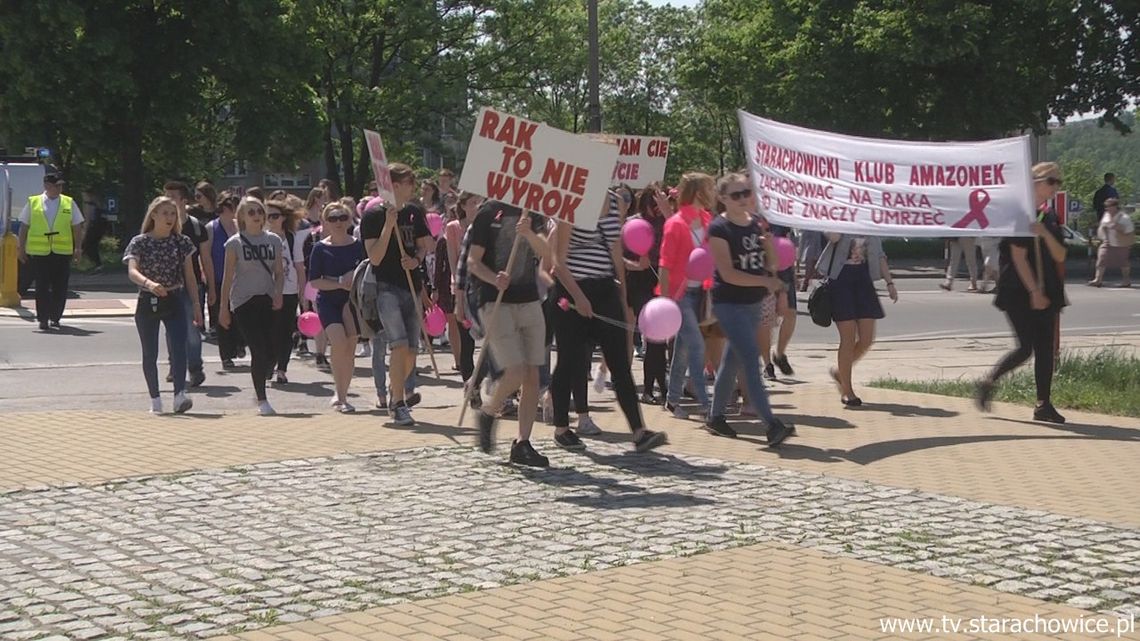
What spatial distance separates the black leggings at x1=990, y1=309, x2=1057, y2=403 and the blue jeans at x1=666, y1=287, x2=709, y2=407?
220cm

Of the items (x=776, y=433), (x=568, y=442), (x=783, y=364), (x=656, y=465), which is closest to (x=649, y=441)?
(x=656, y=465)

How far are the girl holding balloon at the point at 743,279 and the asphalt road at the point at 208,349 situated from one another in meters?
3.84

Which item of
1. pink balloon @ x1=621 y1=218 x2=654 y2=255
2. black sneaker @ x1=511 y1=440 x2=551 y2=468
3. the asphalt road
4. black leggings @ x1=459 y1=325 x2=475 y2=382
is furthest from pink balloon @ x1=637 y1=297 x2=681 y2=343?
the asphalt road

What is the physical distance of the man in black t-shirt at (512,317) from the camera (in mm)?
9258

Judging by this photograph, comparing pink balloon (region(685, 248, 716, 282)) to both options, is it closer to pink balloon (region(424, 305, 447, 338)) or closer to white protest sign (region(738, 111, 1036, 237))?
white protest sign (region(738, 111, 1036, 237))

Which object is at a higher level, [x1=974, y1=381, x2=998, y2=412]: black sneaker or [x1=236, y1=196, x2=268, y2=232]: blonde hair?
[x1=236, y1=196, x2=268, y2=232]: blonde hair

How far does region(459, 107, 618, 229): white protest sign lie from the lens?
9188 mm

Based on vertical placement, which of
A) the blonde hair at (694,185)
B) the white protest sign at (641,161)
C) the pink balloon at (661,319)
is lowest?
the pink balloon at (661,319)

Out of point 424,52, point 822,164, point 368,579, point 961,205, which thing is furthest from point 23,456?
point 424,52

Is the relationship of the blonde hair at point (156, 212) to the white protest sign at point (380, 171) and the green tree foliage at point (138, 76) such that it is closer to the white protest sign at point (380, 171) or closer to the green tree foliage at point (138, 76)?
the white protest sign at point (380, 171)

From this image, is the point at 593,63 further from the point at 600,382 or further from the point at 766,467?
the point at 766,467

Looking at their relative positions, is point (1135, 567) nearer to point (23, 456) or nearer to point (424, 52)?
point (23, 456)

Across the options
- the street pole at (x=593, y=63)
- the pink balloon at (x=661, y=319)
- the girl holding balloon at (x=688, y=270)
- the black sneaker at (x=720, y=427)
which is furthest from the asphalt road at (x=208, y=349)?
the street pole at (x=593, y=63)

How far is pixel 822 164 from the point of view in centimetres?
1096
